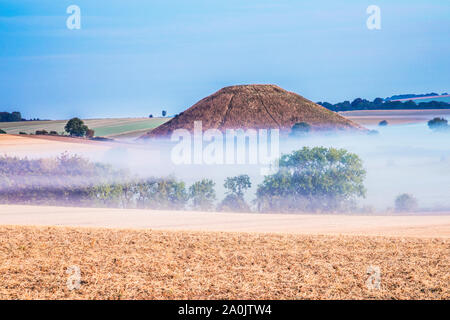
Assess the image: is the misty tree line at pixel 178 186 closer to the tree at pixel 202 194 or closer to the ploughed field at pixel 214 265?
the tree at pixel 202 194

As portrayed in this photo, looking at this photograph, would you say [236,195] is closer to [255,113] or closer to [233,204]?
[233,204]

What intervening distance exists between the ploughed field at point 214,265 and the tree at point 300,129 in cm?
6470

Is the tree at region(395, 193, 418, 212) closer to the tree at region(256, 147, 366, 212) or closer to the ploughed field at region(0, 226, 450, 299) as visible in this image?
the tree at region(256, 147, 366, 212)

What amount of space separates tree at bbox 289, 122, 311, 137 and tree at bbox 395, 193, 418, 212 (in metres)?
31.0

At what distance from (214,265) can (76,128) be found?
62064 millimetres

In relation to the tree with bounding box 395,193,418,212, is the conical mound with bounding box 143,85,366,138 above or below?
above

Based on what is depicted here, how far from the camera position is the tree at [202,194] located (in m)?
51.4

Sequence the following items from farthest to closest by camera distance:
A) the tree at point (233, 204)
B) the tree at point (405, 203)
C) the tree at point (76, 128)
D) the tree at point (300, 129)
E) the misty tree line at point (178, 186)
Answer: the tree at point (300, 129), the tree at point (76, 128), the tree at point (405, 203), the tree at point (233, 204), the misty tree line at point (178, 186)

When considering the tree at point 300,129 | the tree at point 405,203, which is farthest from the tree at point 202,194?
the tree at point 300,129

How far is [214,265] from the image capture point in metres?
16.9

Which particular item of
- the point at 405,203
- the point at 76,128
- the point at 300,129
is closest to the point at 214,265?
the point at 405,203

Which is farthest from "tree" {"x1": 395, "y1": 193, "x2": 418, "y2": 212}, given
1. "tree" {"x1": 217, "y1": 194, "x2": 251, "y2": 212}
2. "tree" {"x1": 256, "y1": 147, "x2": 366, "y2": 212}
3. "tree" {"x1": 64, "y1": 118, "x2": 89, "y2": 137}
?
"tree" {"x1": 64, "y1": 118, "x2": 89, "y2": 137}

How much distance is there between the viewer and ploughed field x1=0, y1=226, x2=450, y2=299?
1419 cm
